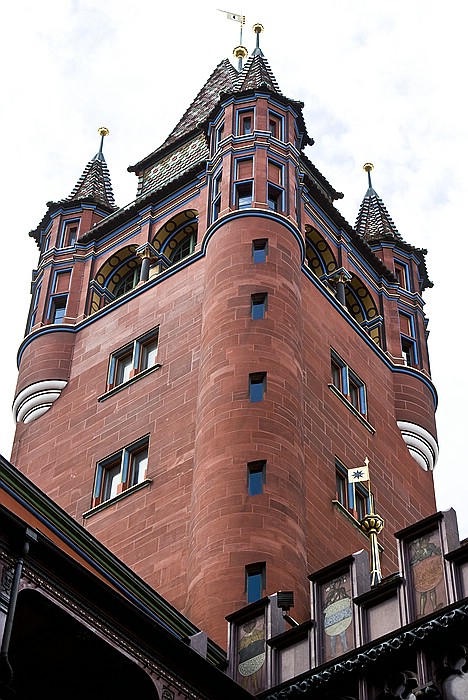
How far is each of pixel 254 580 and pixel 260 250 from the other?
603 inches

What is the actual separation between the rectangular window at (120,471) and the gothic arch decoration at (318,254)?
12409 millimetres

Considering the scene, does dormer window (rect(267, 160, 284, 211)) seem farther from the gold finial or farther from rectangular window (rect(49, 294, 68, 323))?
the gold finial

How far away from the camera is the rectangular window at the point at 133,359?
183 ft

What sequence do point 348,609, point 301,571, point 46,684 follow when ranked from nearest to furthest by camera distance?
point 46,684 < point 348,609 < point 301,571

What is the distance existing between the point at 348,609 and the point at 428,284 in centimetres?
3798


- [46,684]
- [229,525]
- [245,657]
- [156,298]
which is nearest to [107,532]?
[229,525]

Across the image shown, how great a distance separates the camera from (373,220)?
70812 mm

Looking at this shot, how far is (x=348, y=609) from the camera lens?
105 ft

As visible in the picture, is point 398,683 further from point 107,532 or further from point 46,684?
point 107,532

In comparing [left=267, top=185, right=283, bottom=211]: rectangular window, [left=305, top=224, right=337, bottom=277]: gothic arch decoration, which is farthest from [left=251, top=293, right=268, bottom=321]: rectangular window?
[left=305, top=224, right=337, bottom=277]: gothic arch decoration

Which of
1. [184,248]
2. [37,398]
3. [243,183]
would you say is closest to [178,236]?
[184,248]

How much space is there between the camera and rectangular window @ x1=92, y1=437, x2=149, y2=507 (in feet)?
169

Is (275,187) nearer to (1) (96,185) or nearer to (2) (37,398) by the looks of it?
(2) (37,398)

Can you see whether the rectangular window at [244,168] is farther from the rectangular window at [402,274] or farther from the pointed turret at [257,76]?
the rectangular window at [402,274]
